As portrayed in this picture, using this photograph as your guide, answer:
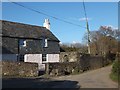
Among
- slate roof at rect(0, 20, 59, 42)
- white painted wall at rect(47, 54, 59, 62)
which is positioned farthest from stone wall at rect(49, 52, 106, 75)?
slate roof at rect(0, 20, 59, 42)

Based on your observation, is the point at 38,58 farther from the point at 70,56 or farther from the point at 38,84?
the point at 38,84

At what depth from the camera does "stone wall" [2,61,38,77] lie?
27594 millimetres

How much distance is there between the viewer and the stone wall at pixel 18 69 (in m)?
27.6

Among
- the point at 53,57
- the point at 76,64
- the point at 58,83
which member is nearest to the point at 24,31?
the point at 53,57

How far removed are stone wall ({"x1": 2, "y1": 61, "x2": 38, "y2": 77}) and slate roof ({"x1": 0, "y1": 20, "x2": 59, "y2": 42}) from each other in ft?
30.4

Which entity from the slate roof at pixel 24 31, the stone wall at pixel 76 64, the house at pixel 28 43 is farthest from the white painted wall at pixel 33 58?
the stone wall at pixel 76 64

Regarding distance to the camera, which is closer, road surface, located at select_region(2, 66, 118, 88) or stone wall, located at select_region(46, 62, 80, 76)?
road surface, located at select_region(2, 66, 118, 88)

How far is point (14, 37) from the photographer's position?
3709 centimetres

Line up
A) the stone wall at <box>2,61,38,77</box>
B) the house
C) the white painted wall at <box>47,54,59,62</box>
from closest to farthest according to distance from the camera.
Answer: the stone wall at <box>2,61,38,77</box> → the house → the white painted wall at <box>47,54,59,62</box>

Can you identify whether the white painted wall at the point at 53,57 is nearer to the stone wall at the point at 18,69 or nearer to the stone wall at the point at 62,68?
the stone wall at the point at 62,68

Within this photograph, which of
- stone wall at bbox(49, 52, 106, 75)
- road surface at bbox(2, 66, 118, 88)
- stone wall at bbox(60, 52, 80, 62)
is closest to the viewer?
road surface at bbox(2, 66, 118, 88)

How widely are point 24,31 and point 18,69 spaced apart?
1341 centimetres

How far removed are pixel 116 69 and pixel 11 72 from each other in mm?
10129

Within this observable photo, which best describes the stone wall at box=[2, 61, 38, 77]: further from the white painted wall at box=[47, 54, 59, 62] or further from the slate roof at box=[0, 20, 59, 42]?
the white painted wall at box=[47, 54, 59, 62]
